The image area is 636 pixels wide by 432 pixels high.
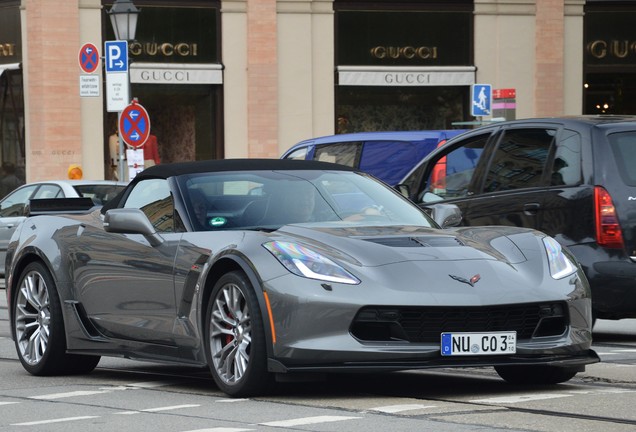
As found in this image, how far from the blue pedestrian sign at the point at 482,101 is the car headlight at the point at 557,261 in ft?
65.3

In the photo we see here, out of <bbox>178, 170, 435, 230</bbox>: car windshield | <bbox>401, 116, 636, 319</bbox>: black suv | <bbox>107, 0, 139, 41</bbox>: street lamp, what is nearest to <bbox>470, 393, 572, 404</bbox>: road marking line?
<bbox>178, 170, 435, 230</bbox>: car windshield

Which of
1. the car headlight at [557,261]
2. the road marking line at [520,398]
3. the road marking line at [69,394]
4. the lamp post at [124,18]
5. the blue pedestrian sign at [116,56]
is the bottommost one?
the road marking line at [69,394]

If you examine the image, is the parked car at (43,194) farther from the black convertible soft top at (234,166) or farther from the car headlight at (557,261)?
the car headlight at (557,261)

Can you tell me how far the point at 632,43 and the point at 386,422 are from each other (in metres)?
30.4

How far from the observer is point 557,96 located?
117 feet

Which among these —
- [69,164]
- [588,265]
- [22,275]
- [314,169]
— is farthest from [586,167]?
[69,164]

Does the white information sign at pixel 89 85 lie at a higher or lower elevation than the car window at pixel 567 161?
higher

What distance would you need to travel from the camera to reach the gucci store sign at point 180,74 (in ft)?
111

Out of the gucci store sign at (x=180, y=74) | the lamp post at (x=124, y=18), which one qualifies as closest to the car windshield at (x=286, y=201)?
the lamp post at (x=124, y=18)

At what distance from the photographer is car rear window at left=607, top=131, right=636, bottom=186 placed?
11.2 metres

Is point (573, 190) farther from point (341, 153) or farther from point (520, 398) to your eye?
point (341, 153)

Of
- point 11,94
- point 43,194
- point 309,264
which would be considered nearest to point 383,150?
point 43,194

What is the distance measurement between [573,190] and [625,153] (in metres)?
0.45

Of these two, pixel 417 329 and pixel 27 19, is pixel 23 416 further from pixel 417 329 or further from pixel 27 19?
pixel 27 19
